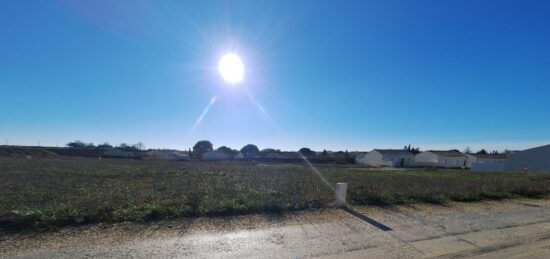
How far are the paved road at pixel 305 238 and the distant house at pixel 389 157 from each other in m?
65.6

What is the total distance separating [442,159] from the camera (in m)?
70.3

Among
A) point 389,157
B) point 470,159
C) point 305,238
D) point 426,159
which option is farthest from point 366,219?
point 470,159

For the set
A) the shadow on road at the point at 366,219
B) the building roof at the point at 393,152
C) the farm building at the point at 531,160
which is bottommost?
the shadow on road at the point at 366,219

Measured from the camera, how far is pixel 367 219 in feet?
26.1

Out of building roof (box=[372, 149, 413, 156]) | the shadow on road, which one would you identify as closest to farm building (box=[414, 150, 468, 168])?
building roof (box=[372, 149, 413, 156])

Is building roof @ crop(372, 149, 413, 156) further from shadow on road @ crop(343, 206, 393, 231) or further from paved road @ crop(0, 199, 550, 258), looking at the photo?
shadow on road @ crop(343, 206, 393, 231)

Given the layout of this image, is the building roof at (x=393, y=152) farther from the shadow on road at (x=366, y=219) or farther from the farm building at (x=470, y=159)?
the shadow on road at (x=366, y=219)

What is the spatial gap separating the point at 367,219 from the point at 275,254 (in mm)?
3636

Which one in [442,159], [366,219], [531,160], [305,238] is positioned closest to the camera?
[305,238]

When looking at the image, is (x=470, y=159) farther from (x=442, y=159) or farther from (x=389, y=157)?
(x=389, y=157)

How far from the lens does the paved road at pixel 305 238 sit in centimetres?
516

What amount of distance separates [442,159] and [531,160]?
2397 centimetres

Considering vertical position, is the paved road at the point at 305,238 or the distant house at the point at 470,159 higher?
the distant house at the point at 470,159


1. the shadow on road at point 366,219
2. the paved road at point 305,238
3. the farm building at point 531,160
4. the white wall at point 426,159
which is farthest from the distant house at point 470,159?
the shadow on road at point 366,219
